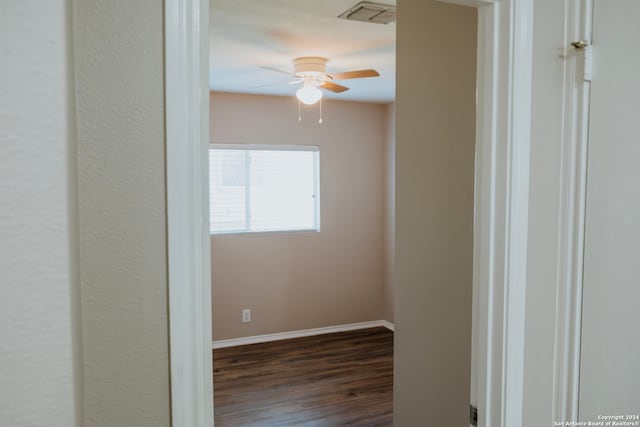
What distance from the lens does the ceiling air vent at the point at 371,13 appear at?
214 cm

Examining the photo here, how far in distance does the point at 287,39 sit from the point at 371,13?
0.68 m

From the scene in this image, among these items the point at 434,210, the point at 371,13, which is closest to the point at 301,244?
the point at 371,13

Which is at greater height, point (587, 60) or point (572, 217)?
point (587, 60)

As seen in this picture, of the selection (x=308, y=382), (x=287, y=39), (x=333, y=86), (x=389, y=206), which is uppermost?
(x=287, y=39)

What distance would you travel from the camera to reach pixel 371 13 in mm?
2240

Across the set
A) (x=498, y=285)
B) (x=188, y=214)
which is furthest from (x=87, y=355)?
(x=498, y=285)

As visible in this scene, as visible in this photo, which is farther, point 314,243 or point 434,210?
point 314,243

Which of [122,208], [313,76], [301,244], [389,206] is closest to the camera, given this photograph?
[122,208]

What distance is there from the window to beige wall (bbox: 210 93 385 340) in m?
0.10

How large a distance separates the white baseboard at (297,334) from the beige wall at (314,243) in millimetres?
58

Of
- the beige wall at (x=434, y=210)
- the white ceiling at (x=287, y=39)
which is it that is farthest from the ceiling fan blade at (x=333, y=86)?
the beige wall at (x=434, y=210)

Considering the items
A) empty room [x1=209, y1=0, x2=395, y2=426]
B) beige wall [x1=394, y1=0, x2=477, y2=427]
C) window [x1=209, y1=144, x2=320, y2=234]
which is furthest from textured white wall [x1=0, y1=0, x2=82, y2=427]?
window [x1=209, y1=144, x2=320, y2=234]

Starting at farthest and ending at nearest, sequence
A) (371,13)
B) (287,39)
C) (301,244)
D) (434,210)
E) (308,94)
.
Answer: (301,244), (308,94), (287,39), (371,13), (434,210)

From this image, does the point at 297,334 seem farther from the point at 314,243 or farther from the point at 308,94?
the point at 308,94
